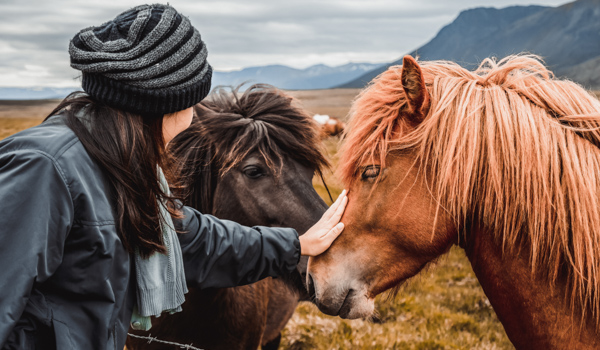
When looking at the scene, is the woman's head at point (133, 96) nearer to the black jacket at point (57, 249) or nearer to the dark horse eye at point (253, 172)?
the black jacket at point (57, 249)

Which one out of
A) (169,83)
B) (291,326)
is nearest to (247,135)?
(169,83)

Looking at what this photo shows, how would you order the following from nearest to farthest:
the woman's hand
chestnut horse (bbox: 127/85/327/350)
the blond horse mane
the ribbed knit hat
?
the ribbed knit hat, the blond horse mane, the woman's hand, chestnut horse (bbox: 127/85/327/350)

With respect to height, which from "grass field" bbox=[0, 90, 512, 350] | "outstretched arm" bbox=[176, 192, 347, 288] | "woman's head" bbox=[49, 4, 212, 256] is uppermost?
"woman's head" bbox=[49, 4, 212, 256]

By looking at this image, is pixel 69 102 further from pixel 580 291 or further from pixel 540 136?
pixel 580 291

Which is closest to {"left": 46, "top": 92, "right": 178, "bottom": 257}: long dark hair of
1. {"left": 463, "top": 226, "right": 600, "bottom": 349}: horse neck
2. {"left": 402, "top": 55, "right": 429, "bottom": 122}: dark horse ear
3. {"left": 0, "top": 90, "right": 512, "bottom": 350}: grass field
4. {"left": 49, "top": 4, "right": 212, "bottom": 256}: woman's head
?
{"left": 49, "top": 4, "right": 212, "bottom": 256}: woman's head

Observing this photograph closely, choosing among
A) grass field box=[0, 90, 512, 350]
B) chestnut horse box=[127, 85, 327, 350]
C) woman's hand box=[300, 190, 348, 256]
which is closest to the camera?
woman's hand box=[300, 190, 348, 256]

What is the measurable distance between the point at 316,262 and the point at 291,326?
434 centimetres

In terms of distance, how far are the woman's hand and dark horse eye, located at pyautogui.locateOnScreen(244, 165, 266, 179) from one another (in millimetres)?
820

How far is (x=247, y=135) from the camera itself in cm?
304

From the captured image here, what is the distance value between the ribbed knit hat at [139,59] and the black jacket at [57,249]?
8.7 inches

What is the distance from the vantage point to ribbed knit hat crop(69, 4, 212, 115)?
1543 millimetres

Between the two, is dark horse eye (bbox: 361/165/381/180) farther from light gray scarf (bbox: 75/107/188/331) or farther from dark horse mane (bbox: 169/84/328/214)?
dark horse mane (bbox: 169/84/328/214)

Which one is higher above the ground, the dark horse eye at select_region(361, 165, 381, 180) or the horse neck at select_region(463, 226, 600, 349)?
the dark horse eye at select_region(361, 165, 381, 180)

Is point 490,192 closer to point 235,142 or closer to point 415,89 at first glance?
point 415,89
